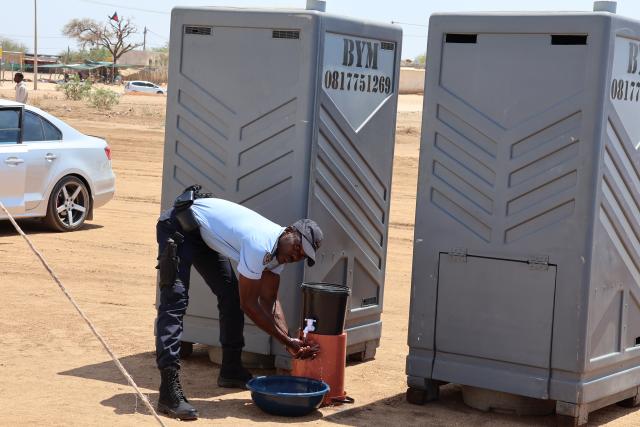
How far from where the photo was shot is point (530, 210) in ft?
23.5

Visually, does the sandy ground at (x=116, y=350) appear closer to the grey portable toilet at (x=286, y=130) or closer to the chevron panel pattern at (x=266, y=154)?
the grey portable toilet at (x=286, y=130)

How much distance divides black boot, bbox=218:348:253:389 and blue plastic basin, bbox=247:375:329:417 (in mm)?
487

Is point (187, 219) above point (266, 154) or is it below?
below

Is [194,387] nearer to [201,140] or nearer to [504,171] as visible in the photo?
[201,140]

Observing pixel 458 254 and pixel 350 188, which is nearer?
pixel 458 254

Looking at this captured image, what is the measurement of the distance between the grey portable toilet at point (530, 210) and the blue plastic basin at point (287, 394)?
72cm

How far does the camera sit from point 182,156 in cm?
852

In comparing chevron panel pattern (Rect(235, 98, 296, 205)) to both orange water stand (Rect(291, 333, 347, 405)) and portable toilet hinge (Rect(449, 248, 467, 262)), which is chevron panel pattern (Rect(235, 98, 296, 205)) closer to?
orange water stand (Rect(291, 333, 347, 405))

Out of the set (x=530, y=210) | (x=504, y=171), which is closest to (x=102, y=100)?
(x=504, y=171)

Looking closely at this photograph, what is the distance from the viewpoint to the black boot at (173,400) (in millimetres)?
7039

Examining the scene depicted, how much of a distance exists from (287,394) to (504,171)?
1.90 meters

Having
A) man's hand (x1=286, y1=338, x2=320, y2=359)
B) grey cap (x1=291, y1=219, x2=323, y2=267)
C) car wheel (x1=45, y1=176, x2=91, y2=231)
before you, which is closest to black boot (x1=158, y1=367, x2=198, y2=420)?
man's hand (x1=286, y1=338, x2=320, y2=359)

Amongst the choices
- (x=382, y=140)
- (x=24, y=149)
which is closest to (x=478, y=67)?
(x=382, y=140)

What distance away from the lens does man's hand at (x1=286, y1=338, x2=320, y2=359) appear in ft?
24.0
